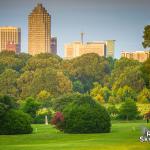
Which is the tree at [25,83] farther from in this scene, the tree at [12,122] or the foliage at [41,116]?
the tree at [12,122]

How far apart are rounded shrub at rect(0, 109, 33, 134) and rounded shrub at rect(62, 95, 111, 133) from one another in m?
2.47

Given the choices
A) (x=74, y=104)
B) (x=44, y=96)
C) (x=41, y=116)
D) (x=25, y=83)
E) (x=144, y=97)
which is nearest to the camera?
(x=74, y=104)

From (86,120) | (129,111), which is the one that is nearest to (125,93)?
(129,111)

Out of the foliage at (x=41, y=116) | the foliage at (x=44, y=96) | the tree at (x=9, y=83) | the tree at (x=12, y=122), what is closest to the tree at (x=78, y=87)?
the tree at (x=9, y=83)

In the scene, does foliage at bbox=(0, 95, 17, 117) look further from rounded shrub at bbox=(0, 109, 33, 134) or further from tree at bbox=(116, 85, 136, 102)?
tree at bbox=(116, 85, 136, 102)

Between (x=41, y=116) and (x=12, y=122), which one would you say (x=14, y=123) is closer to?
(x=12, y=122)

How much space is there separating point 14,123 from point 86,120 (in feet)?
14.6

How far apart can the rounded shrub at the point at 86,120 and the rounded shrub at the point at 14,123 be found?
8.09ft

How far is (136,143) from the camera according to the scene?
116 ft

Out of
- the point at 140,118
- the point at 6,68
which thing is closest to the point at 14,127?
the point at 140,118

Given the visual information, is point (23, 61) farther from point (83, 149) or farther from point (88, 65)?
point (83, 149)

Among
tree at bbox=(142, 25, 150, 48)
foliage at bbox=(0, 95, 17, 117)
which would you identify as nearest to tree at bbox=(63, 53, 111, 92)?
foliage at bbox=(0, 95, 17, 117)

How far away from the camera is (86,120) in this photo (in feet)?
165

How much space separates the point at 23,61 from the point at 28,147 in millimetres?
95651
